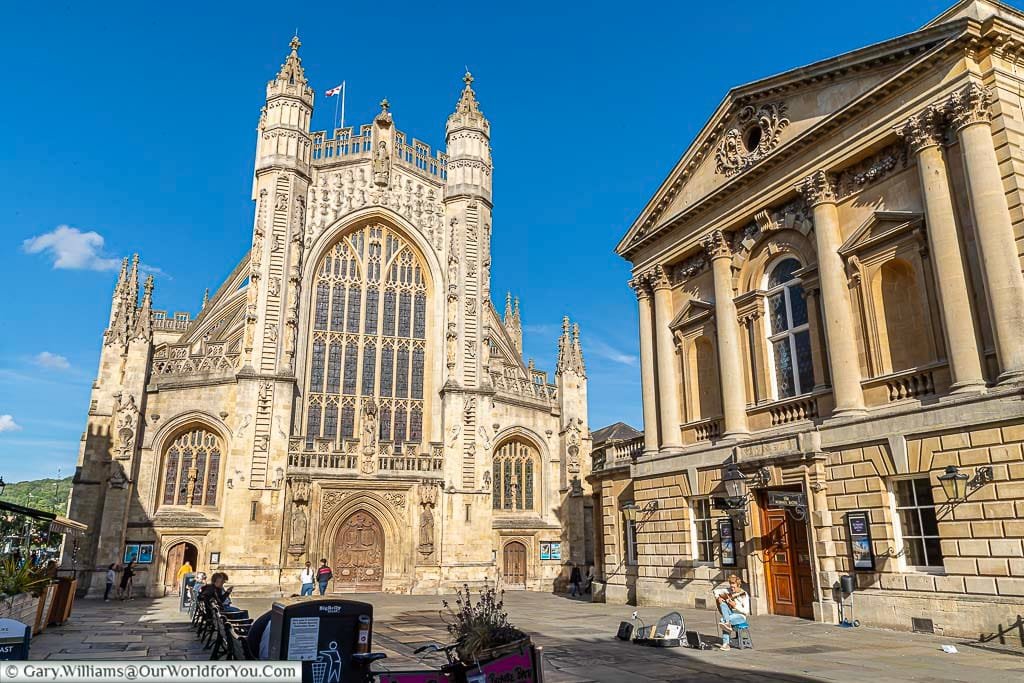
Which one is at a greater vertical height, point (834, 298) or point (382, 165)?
point (382, 165)

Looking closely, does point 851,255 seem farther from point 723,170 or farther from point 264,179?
point 264,179

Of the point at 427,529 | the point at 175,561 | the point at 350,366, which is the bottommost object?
the point at 175,561

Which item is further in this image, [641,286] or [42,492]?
[42,492]

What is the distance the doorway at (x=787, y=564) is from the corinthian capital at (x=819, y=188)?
7.74 metres

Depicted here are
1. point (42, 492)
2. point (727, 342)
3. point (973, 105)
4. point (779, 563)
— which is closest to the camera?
point (973, 105)

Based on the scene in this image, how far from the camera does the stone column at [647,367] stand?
902 inches

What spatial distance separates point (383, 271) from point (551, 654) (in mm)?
26200

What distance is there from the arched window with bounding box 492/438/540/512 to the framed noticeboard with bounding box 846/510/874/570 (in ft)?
69.7

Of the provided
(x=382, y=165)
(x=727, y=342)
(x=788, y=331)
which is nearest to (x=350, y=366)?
(x=382, y=165)

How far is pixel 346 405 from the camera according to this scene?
33.0 metres

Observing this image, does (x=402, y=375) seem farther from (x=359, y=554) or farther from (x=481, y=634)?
(x=481, y=634)

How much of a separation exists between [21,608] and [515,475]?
24188 mm

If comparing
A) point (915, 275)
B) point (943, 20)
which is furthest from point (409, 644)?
point (943, 20)

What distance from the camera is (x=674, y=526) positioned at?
2045 centimetres
